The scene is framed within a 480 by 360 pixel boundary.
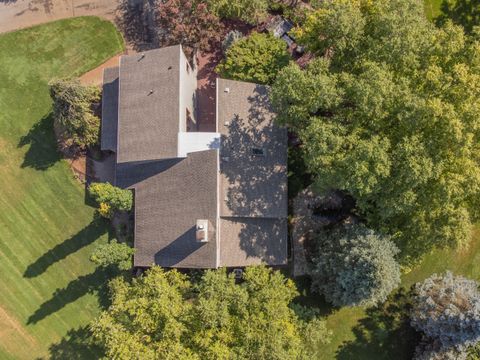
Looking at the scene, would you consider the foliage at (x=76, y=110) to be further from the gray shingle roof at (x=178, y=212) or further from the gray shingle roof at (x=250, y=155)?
the gray shingle roof at (x=250, y=155)

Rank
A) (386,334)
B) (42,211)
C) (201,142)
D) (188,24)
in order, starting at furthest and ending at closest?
(42,211), (386,334), (188,24), (201,142)

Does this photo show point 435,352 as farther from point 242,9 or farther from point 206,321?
point 242,9

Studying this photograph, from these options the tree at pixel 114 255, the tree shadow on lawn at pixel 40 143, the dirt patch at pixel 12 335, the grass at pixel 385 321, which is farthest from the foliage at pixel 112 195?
the grass at pixel 385 321

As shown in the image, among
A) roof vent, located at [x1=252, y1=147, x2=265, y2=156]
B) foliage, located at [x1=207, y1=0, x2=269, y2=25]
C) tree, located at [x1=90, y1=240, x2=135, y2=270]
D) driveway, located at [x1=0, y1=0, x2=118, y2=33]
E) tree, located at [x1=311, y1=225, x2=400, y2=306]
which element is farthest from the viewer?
driveway, located at [x1=0, y1=0, x2=118, y2=33]

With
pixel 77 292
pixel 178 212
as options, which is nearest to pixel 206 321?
pixel 178 212

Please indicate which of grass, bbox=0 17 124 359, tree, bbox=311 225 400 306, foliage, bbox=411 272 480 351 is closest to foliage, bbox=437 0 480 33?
tree, bbox=311 225 400 306

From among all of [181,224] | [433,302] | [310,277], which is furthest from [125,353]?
[433,302]

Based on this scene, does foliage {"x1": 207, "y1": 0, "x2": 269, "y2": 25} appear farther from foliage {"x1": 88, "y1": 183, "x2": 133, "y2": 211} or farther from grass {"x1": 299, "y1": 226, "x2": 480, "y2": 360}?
grass {"x1": 299, "y1": 226, "x2": 480, "y2": 360}
